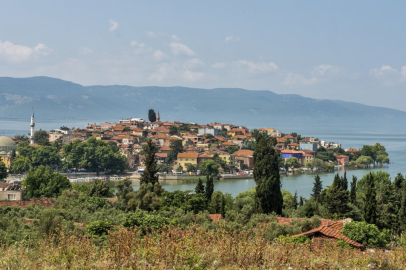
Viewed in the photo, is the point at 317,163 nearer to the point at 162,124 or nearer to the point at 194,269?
the point at 162,124

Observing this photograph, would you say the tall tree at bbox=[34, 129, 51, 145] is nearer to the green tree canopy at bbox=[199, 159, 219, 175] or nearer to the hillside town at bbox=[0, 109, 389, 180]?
the hillside town at bbox=[0, 109, 389, 180]

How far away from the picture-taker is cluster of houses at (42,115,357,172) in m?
50.2

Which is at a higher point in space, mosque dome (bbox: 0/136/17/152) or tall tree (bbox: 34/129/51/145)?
tall tree (bbox: 34/129/51/145)

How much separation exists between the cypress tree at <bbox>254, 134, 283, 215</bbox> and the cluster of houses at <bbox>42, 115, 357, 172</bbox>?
31.1m

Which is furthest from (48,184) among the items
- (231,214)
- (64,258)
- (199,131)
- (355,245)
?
(199,131)

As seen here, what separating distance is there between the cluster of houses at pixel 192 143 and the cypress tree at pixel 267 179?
31.1 meters

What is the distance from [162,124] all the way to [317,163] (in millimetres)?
26001

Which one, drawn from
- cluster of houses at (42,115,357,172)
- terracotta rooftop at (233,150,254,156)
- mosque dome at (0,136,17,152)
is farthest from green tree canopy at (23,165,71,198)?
terracotta rooftop at (233,150,254,156)

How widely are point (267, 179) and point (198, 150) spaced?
3726cm

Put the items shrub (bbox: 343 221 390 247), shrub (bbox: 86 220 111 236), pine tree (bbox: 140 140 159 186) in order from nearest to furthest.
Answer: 1. shrub (bbox: 86 220 111 236)
2. shrub (bbox: 343 221 390 247)
3. pine tree (bbox: 140 140 159 186)

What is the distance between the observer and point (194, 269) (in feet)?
12.3

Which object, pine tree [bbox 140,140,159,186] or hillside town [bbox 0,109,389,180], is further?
hillside town [bbox 0,109,389,180]

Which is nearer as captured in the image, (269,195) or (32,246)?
(32,246)

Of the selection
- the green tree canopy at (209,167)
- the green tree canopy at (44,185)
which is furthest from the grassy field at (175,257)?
the green tree canopy at (209,167)
